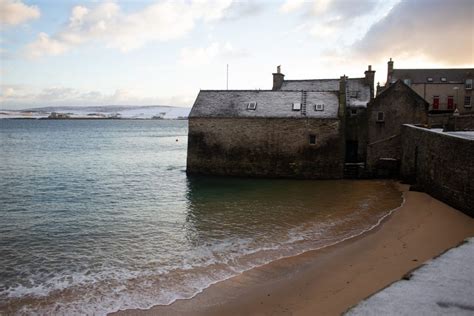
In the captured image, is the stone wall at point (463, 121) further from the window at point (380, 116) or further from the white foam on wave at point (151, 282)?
the white foam on wave at point (151, 282)

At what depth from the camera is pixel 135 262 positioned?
12.2 meters

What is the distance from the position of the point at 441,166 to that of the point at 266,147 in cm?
1202

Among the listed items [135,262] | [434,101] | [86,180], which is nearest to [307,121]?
[86,180]

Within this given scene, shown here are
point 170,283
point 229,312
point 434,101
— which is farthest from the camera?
point 434,101

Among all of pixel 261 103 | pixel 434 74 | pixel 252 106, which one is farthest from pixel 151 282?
pixel 434 74

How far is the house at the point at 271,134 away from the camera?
89.6ft

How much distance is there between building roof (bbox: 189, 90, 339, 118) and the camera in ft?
92.0

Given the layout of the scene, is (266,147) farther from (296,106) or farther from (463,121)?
(463,121)

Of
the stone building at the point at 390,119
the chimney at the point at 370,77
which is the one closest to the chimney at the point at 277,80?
the chimney at the point at 370,77

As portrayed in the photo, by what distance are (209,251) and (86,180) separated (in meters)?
18.5

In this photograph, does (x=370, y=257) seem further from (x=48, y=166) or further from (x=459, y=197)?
(x=48, y=166)

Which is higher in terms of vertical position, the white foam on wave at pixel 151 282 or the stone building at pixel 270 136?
the stone building at pixel 270 136

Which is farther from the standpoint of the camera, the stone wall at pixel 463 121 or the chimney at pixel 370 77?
the chimney at pixel 370 77

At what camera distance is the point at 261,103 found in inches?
1158
